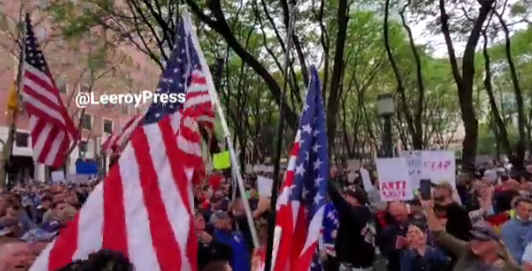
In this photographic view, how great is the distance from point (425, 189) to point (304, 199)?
4.73m

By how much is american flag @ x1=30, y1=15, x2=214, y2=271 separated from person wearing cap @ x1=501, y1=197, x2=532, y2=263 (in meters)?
3.58

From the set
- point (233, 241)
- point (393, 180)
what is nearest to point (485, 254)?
point (233, 241)

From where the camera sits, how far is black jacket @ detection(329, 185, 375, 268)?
666 cm

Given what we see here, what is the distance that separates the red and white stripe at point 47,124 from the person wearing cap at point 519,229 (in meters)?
4.70

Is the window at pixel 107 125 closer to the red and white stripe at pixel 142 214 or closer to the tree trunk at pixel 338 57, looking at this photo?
the tree trunk at pixel 338 57

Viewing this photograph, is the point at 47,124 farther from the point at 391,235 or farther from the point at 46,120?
the point at 391,235

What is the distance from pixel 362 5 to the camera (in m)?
24.5

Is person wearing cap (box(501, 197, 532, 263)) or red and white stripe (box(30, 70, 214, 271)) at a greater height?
red and white stripe (box(30, 70, 214, 271))

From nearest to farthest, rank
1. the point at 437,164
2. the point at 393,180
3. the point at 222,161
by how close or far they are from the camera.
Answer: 1. the point at 393,180
2. the point at 437,164
3. the point at 222,161

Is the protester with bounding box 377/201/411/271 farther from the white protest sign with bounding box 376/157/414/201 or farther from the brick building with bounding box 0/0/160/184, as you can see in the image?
the brick building with bounding box 0/0/160/184

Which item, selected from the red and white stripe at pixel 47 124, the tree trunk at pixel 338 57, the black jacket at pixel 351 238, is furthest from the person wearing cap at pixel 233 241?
the tree trunk at pixel 338 57

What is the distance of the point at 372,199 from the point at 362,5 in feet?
46.5

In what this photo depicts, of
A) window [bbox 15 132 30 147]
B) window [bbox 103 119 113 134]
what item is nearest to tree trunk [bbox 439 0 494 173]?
window [bbox 15 132 30 147]

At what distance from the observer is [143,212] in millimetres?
3760
